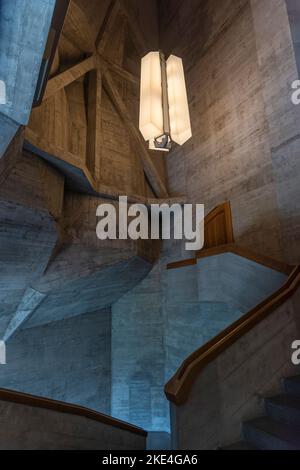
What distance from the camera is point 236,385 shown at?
216 centimetres

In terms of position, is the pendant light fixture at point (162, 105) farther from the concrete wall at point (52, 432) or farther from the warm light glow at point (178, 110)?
the concrete wall at point (52, 432)

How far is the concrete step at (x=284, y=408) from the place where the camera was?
191cm

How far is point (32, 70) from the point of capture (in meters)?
2.30

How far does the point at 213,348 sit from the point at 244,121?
5.53 metres

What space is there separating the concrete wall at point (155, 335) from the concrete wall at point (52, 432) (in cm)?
334

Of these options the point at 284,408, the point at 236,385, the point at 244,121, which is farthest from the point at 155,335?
the point at 244,121

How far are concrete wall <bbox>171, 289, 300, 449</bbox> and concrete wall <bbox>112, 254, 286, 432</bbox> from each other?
279 centimetres

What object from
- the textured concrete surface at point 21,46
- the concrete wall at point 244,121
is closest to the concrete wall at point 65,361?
the concrete wall at point 244,121

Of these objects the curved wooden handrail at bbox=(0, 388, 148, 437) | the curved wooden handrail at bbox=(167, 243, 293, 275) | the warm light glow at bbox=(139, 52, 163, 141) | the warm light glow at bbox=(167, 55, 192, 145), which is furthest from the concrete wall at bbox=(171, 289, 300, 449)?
the warm light glow at bbox=(139, 52, 163, 141)

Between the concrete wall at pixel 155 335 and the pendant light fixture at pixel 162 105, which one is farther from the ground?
the pendant light fixture at pixel 162 105

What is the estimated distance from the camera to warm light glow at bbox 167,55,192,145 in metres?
2.79

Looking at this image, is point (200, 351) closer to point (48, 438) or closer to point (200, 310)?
point (48, 438)

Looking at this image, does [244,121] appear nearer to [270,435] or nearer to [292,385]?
[292,385]
